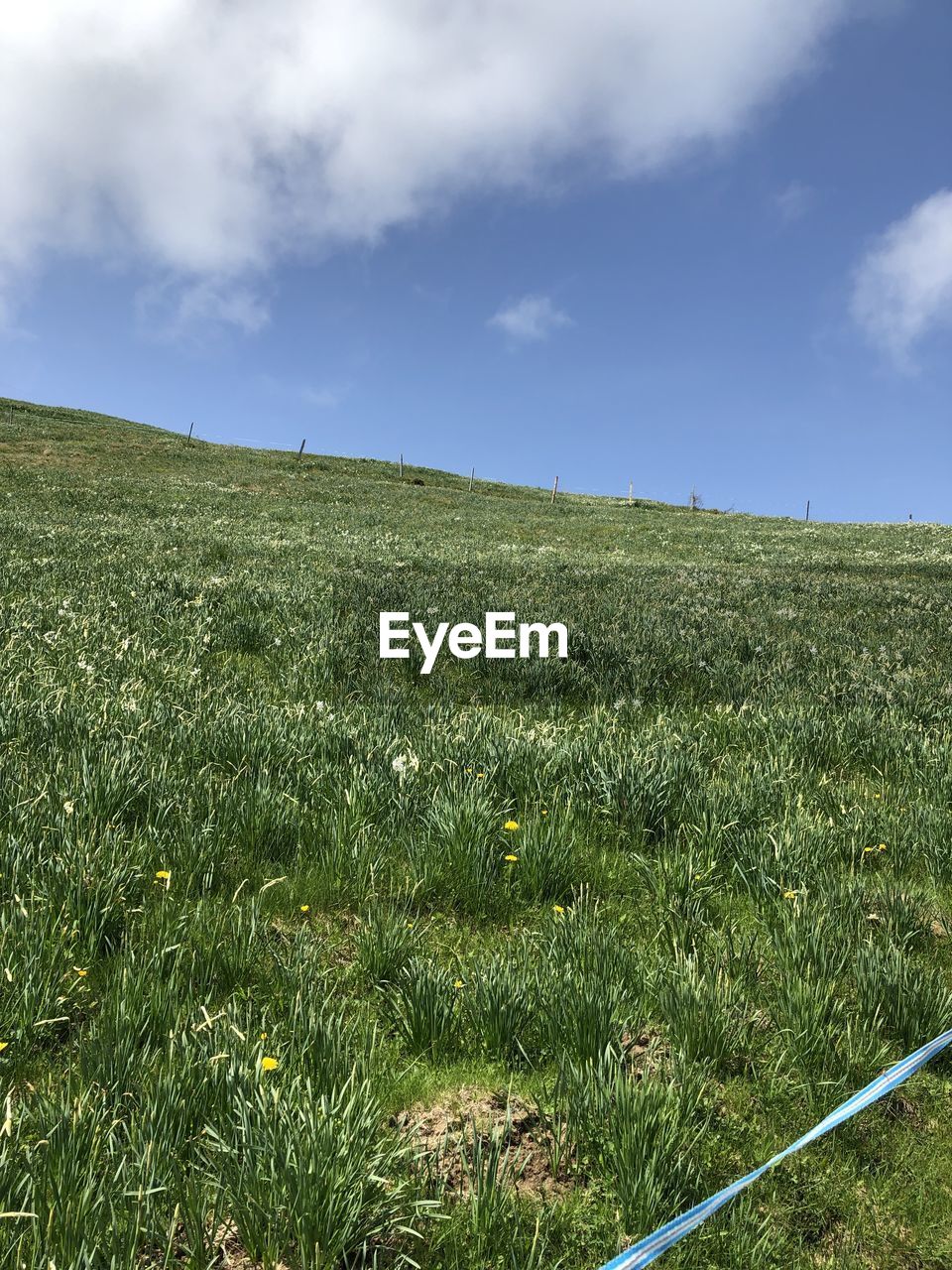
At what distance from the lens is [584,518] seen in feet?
143

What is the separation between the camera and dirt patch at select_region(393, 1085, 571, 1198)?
2.14 metres

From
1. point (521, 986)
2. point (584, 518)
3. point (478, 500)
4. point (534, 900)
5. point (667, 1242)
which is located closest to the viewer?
point (667, 1242)

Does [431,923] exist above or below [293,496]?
below

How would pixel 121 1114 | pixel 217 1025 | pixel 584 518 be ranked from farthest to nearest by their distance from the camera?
pixel 584 518 < pixel 217 1025 < pixel 121 1114

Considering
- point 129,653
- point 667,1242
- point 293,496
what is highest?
point 293,496

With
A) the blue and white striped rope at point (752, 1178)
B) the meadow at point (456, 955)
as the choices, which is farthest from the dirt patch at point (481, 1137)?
the blue and white striped rope at point (752, 1178)

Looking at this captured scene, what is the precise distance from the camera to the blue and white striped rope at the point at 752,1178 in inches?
65.1

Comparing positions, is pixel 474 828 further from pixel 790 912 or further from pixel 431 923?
pixel 790 912

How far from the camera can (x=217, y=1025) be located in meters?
2.44

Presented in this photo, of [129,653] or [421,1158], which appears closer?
[421,1158]

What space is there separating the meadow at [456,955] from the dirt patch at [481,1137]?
0.05ft

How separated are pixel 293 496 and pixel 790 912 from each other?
3864 cm

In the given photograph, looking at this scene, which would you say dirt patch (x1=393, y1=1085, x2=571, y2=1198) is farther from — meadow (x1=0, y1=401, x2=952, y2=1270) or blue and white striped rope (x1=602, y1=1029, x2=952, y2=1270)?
blue and white striped rope (x1=602, y1=1029, x2=952, y2=1270)

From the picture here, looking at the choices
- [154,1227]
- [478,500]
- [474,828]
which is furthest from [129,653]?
[478,500]
